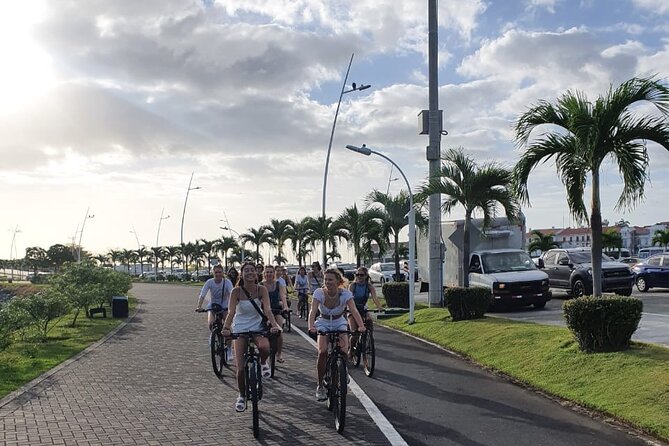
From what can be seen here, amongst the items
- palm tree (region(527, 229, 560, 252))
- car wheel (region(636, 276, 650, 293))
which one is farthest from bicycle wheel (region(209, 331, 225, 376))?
palm tree (region(527, 229, 560, 252))

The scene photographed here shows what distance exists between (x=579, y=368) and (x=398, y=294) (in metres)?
13.5

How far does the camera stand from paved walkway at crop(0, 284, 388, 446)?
6891 mm

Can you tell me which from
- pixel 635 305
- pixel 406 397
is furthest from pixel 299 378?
pixel 635 305

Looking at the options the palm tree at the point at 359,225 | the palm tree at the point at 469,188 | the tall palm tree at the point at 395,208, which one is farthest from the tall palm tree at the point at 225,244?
the palm tree at the point at 469,188

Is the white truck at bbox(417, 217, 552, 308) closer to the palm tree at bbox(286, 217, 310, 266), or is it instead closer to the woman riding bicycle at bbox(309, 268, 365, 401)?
the woman riding bicycle at bbox(309, 268, 365, 401)

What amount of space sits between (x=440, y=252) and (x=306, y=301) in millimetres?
4422

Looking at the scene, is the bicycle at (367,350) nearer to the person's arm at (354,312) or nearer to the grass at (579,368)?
the grass at (579,368)

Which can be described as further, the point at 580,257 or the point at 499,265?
the point at 580,257

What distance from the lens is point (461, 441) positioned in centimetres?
658

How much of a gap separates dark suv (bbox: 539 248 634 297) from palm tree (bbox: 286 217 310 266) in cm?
2328

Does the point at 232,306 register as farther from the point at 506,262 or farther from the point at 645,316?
the point at 506,262

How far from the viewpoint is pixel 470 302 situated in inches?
651

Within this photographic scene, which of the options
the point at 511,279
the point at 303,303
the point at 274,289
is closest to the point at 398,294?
the point at 303,303

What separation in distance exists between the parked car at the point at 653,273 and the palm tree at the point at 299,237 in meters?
23.9
